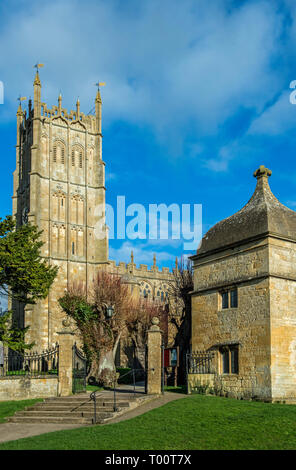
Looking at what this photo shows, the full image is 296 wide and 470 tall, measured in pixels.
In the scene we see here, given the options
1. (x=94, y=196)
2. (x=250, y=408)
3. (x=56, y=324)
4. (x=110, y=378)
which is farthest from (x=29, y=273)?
(x=94, y=196)

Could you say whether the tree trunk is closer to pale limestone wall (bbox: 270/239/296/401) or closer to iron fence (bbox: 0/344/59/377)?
iron fence (bbox: 0/344/59/377)

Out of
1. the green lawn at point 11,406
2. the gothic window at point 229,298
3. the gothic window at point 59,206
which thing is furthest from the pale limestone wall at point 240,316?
the gothic window at point 59,206

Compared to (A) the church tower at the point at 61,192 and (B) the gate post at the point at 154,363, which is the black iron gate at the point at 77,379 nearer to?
(B) the gate post at the point at 154,363

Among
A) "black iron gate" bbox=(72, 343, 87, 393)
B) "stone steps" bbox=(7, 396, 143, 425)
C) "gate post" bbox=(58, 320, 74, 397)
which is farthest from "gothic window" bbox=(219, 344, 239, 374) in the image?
"gate post" bbox=(58, 320, 74, 397)

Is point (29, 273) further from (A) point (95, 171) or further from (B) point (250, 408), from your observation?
(A) point (95, 171)

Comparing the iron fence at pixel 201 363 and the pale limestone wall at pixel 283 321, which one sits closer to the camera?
the pale limestone wall at pixel 283 321

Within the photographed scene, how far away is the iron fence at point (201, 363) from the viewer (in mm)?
21875

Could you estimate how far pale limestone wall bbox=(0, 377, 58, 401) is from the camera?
2091 centimetres

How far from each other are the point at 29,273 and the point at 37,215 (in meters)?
25.9

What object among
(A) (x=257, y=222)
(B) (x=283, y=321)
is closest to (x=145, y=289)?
(A) (x=257, y=222)

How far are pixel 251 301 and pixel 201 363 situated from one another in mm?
3789

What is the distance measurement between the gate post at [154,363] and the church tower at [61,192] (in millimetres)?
31951

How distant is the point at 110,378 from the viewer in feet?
93.9

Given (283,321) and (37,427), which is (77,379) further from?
(283,321)
